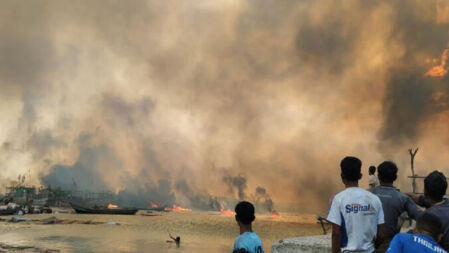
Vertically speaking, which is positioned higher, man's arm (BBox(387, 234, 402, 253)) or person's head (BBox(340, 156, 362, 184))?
person's head (BBox(340, 156, 362, 184))

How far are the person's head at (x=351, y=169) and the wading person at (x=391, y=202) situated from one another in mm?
845

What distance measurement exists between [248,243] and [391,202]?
2.11 m

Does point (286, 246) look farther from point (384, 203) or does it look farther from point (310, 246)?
point (384, 203)

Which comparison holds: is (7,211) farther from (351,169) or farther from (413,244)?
(413,244)

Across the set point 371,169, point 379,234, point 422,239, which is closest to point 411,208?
point 379,234

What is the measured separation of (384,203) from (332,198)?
1067 mm

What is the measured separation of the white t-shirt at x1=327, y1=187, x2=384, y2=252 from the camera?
175 inches

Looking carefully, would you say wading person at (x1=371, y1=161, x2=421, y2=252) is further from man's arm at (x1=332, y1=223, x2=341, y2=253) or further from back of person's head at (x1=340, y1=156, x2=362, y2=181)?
man's arm at (x1=332, y1=223, x2=341, y2=253)

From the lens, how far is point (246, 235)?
15.1 ft

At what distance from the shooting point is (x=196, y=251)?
53125mm

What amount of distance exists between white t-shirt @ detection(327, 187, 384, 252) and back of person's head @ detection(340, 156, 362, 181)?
165mm

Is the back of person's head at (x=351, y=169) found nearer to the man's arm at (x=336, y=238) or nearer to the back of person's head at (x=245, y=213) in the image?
the man's arm at (x=336, y=238)

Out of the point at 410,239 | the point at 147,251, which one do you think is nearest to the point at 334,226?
the point at 410,239

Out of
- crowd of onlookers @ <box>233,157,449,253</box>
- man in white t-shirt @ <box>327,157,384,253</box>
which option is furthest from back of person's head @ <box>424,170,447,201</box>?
man in white t-shirt @ <box>327,157,384,253</box>
